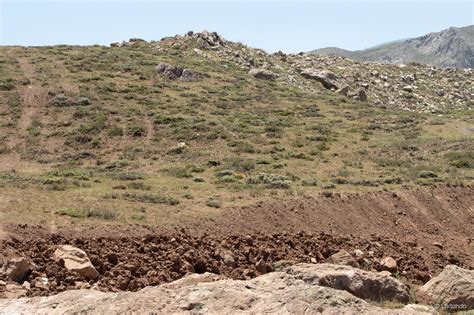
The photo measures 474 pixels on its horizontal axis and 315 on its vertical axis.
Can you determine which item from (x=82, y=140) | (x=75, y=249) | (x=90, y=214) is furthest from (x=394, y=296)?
(x=82, y=140)

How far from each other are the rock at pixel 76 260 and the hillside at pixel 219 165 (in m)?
0.15

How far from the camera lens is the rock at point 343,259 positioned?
13642 millimetres

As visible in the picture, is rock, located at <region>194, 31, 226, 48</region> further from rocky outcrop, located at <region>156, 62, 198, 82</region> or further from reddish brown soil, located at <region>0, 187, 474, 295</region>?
reddish brown soil, located at <region>0, 187, 474, 295</region>

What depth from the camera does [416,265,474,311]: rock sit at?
995 centimetres

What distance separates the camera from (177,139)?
36.5 metres

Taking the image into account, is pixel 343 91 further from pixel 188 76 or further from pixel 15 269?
pixel 15 269

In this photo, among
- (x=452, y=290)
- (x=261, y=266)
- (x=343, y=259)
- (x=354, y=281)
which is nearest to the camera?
(x=354, y=281)

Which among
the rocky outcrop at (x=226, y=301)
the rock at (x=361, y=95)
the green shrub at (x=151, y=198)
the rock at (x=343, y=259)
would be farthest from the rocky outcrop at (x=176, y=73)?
the rocky outcrop at (x=226, y=301)

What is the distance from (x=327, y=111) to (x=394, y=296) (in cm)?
3825

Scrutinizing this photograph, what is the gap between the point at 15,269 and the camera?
1171 centimetres

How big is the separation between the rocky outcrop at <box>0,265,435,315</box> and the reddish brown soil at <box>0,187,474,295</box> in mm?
3066

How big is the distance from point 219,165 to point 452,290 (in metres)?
20.0

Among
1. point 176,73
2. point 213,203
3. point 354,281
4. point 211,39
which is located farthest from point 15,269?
point 211,39

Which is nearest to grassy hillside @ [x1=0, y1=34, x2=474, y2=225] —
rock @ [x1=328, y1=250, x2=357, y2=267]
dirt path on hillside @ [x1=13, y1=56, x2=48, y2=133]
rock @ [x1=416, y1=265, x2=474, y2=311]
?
dirt path on hillside @ [x1=13, y1=56, x2=48, y2=133]
